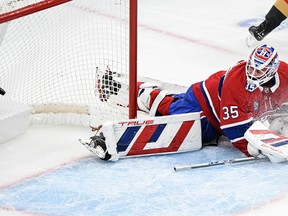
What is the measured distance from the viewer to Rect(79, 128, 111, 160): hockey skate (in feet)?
8.07

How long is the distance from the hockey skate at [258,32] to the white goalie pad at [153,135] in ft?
4.01

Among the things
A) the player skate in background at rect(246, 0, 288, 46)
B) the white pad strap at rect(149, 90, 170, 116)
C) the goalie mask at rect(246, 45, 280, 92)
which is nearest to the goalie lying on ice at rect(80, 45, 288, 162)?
the goalie mask at rect(246, 45, 280, 92)

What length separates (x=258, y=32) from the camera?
12.0 ft

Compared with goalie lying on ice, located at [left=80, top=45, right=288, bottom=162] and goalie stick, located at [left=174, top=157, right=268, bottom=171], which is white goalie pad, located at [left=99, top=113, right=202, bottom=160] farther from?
goalie stick, located at [left=174, top=157, right=268, bottom=171]

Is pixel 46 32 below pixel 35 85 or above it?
above

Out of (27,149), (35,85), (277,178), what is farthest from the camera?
(35,85)

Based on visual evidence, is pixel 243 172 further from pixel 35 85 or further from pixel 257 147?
pixel 35 85

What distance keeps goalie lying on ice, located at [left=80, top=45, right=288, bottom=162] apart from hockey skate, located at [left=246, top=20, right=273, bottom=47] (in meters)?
1.04

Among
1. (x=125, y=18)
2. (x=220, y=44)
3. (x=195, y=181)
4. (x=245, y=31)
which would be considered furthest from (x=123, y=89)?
(x=245, y=31)

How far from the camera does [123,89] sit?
9.07 ft

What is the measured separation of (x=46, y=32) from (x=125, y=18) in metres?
0.36

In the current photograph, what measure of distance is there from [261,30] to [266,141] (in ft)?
4.51

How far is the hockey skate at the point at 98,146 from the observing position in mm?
2459

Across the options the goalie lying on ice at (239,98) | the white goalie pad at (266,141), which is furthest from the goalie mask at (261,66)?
the white goalie pad at (266,141)
